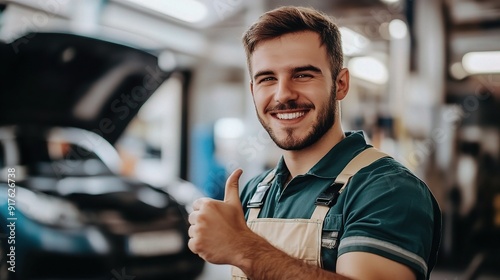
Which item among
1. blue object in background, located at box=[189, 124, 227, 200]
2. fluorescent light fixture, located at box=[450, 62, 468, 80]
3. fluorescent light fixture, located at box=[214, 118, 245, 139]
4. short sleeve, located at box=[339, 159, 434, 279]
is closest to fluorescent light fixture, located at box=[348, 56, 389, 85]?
fluorescent light fixture, located at box=[450, 62, 468, 80]

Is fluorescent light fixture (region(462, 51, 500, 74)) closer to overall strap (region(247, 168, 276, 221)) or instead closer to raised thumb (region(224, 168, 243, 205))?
overall strap (region(247, 168, 276, 221))

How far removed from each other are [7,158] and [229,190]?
2354 millimetres

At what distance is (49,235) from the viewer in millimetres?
3100

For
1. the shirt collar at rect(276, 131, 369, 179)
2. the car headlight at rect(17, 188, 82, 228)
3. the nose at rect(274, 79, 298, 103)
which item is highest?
the nose at rect(274, 79, 298, 103)

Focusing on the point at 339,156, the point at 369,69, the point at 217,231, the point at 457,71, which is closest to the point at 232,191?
the point at 217,231

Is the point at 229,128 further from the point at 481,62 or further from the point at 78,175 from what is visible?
the point at 481,62

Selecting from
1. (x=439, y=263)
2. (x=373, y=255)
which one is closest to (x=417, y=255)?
(x=373, y=255)

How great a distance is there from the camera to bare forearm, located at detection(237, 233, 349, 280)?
3.61 feet

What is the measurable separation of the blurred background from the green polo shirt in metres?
1.66

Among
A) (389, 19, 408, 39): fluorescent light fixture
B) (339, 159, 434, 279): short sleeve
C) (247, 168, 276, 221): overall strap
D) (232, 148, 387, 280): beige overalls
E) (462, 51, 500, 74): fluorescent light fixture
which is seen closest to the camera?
(339, 159, 434, 279): short sleeve

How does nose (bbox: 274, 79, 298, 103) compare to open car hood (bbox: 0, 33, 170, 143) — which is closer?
nose (bbox: 274, 79, 298, 103)

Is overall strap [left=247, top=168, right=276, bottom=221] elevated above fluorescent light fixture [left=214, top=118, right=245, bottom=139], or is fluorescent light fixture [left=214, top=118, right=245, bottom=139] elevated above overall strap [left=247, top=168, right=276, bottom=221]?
fluorescent light fixture [left=214, top=118, right=245, bottom=139]

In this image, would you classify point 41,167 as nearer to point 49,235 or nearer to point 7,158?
point 7,158

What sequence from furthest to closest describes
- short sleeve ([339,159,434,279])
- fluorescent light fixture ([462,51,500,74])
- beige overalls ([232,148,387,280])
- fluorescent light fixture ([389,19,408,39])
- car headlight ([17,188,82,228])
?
car headlight ([17,188,82,228]) → fluorescent light fixture ([389,19,408,39]) → fluorescent light fixture ([462,51,500,74]) → beige overalls ([232,148,387,280]) → short sleeve ([339,159,434,279])
